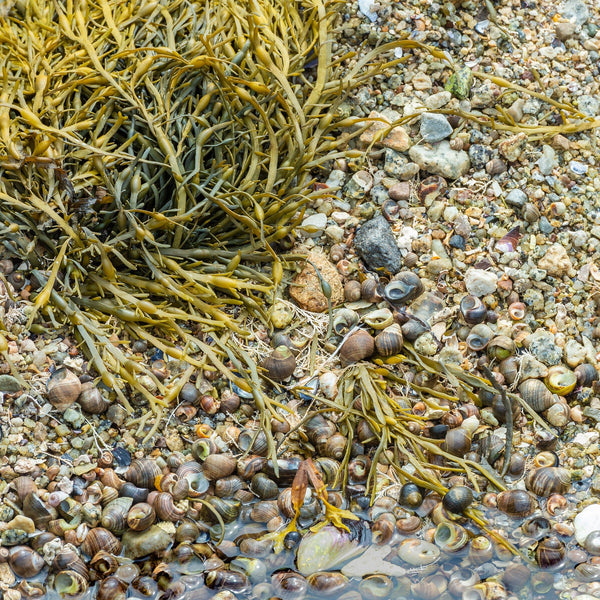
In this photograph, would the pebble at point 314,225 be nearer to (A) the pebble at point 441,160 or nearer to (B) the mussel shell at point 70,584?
(A) the pebble at point 441,160

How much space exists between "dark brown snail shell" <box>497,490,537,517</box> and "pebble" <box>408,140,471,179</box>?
133cm

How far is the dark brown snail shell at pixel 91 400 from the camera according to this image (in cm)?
235

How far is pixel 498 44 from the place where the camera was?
3.24 meters

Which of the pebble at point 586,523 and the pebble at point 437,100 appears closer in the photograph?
the pebble at point 586,523

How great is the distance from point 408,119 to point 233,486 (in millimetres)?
1645

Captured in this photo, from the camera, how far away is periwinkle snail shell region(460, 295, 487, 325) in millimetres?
2676

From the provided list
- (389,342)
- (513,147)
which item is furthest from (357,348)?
(513,147)

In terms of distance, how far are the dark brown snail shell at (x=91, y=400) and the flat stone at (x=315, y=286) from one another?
0.82 m

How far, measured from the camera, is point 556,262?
2.79 m

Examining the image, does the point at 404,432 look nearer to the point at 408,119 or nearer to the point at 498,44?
the point at 408,119

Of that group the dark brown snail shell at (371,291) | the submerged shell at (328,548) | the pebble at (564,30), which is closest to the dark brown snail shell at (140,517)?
the submerged shell at (328,548)

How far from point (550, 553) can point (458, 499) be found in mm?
321

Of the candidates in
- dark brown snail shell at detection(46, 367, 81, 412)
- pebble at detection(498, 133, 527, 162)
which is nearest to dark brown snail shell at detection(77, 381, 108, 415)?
dark brown snail shell at detection(46, 367, 81, 412)

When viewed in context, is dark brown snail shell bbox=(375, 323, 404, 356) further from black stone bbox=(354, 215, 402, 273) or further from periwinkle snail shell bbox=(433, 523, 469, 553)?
periwinkle snail shell bbox=(433, 523, 469, 553)
